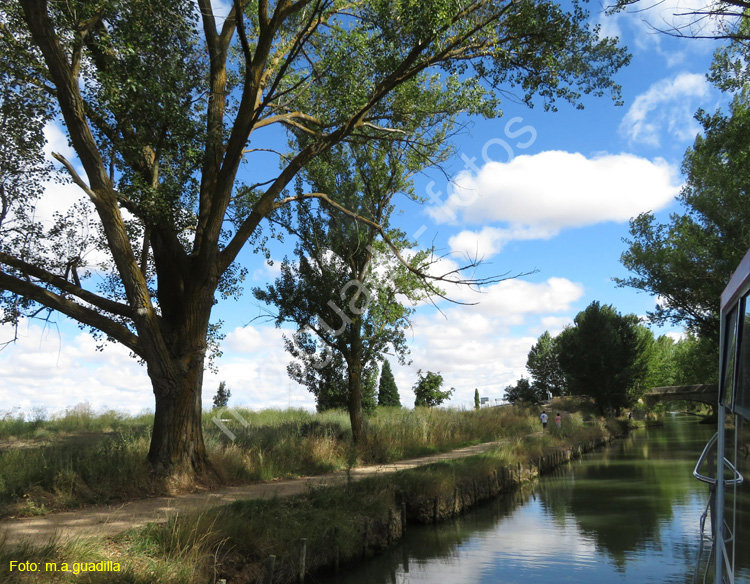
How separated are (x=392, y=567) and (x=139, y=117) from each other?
912cm

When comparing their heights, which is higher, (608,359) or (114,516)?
(608,359)

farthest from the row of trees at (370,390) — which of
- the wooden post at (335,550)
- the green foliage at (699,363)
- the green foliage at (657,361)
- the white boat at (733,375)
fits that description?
the green foliage at (657,361)

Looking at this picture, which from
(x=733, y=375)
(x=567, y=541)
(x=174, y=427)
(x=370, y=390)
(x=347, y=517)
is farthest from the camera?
(x=370, y=390)

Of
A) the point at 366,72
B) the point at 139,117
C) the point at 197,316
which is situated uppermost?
the point at 366,72

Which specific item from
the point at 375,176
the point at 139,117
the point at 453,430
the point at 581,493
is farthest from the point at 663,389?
the point at 139,117

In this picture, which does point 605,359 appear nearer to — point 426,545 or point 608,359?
point 608,359

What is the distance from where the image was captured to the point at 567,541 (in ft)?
36.7

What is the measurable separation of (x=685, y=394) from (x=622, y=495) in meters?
42.4

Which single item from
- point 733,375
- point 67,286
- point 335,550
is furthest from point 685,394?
point 67,286

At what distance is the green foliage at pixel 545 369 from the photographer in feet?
221

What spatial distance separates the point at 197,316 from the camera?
10867mm

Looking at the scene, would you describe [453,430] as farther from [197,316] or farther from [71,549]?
[71,549]

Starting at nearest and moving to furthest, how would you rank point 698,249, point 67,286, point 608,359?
point 67,286, point 698,249, point 608,359

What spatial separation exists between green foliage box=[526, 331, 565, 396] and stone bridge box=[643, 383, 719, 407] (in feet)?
37.8
